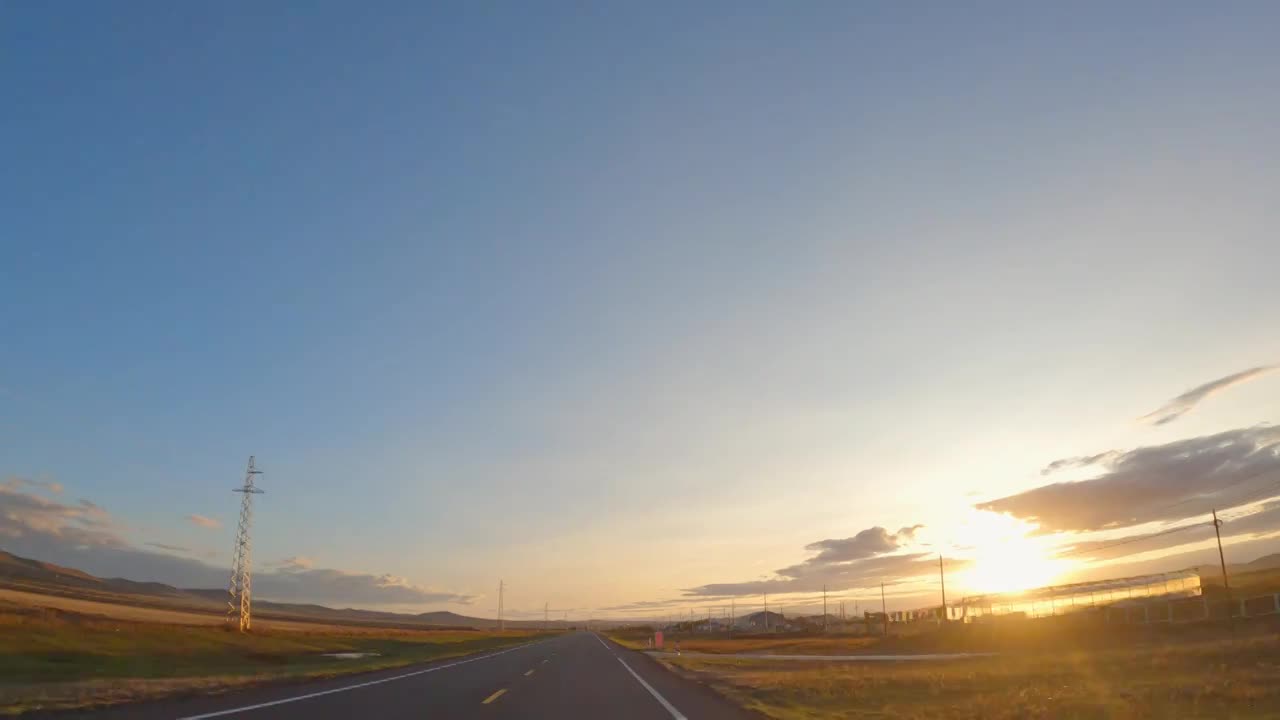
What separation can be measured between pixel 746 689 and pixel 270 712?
16.0m

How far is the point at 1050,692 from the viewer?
73.9ft

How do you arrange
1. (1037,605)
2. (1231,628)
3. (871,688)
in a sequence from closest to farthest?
1. (871,688)
2. (1231,628)
3. (1037,605)

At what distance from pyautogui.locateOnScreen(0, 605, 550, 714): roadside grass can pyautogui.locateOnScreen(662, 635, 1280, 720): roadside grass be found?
14.9 meters

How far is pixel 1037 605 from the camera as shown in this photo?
95.6 m

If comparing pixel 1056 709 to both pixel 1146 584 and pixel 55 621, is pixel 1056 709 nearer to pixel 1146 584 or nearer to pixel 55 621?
pixel 55 621

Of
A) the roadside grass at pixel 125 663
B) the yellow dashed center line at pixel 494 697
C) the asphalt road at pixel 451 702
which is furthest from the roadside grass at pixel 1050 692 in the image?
the roadside grass at pixel 125 663

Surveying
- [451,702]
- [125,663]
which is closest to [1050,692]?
[451,702]

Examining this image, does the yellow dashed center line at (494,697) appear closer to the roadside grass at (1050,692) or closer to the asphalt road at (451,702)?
the asphalt road at (451,702)

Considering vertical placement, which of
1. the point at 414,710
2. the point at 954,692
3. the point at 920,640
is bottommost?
the point at 920,640

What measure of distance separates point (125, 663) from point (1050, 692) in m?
36.6

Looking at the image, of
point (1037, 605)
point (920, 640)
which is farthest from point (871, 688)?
point (1037, 605)

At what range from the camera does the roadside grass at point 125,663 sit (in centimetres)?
1741

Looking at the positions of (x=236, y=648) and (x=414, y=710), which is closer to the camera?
(x=414, y=710)

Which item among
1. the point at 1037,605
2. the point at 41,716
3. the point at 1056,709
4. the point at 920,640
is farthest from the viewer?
the point at 1037,605
